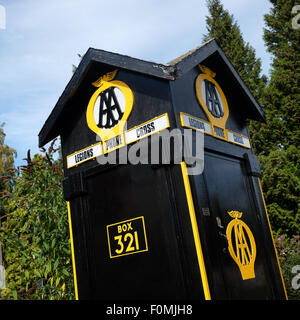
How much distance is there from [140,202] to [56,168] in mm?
1724

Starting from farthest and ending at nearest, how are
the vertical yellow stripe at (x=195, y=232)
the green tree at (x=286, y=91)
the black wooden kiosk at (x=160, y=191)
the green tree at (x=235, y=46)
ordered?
the green tree at (x=235, y=46) → the green tree at (x=286, y=91) → the black wooden kiosk at (x=160, y=191) → the vertical yellow stripe at (x=195, y=232)

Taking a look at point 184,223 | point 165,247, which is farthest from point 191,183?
point 165,247

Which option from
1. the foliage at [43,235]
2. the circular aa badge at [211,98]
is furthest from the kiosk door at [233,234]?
the foliage at [43,235]

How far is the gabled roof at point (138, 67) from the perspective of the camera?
3.90 meters

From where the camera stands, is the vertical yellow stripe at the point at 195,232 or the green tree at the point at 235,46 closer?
the vertical yellow stripe at the point at 195,232

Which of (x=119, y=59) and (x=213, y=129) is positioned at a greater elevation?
(x=119, y=59)

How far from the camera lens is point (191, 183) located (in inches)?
145

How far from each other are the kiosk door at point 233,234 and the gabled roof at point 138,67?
99cm

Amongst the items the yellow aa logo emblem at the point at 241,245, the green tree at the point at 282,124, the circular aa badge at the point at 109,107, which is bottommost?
the yellow aa logo emblem at the point at 241,245

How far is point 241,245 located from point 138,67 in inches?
88.8

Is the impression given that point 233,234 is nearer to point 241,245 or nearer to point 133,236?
point 241,245

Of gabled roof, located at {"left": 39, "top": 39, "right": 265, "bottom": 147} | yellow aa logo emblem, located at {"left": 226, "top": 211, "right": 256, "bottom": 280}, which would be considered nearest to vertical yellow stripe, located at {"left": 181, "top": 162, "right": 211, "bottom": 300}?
yellow aa logo emblem, located at {"left": 226, "top": 211, "right": 256, "bottom": 280}

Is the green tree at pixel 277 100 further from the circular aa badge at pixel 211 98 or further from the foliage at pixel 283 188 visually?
the circular aa badge at pixel 211 98
